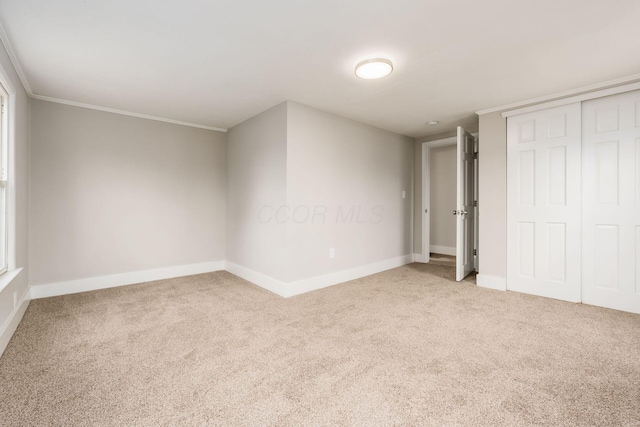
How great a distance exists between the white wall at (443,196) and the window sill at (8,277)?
21.0 ft

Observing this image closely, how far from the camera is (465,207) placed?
165 inches

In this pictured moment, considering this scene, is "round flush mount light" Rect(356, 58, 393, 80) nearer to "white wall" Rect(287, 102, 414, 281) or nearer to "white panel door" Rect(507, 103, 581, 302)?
"white wall" Rect(287, 102, 414, 281)

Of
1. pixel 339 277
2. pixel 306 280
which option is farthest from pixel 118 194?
pixel 339 277

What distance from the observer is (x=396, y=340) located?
7.45 ft

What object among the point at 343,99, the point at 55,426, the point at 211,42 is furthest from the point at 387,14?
the point at 55,426

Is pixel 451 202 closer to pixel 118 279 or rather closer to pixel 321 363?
pixel 321 363

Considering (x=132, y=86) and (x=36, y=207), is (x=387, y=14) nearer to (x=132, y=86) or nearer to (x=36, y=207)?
(x=132, y=86)

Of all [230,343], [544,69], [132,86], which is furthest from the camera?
[132,86]

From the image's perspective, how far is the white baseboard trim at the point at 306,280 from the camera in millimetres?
3449

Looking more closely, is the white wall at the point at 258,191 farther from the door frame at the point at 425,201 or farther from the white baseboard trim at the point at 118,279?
the door frame at the point at 425,201

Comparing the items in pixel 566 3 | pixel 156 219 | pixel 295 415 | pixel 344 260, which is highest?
pixel 566 3

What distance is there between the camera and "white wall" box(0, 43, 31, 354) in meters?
2.22

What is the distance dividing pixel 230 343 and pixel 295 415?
3.12 ft

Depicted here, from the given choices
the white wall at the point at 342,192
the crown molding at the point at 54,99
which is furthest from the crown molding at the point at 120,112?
the white wall at the point at 342,192
